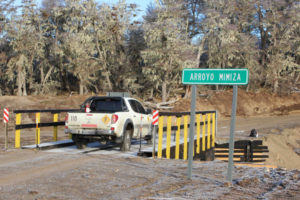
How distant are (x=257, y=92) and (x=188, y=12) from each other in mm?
11346

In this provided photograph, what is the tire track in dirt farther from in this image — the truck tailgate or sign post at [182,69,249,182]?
sign post at [182,69,249,182]

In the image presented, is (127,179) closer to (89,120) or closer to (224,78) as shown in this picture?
(224,78)

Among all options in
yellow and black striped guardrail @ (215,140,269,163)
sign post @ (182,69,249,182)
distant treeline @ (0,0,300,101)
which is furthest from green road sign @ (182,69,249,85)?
distant treeline @ (0,0,300,101)

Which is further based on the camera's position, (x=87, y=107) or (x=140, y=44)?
(x=140, y=44)

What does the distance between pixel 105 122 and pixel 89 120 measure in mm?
537

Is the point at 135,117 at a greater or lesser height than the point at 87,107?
lesser

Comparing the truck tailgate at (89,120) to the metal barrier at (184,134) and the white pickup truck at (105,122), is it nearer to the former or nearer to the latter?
the white pickup truck at (105,122)

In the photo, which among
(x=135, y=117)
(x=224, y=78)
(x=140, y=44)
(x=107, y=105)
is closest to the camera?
(x=224, y=78)

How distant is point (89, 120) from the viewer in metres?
12.9

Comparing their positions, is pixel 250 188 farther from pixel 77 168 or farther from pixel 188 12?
pixel 188 12

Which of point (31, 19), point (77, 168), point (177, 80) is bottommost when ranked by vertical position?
point (77, 168)

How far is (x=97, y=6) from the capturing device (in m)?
39.9

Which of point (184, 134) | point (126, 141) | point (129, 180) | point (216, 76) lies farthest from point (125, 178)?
point (184, 134)

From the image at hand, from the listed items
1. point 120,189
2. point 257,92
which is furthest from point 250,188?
point 257,92
